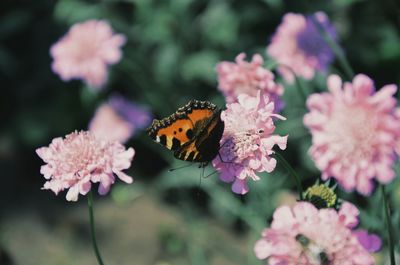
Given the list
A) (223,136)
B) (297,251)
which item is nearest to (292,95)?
(223,136)

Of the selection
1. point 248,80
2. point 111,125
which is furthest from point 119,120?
point 248,80

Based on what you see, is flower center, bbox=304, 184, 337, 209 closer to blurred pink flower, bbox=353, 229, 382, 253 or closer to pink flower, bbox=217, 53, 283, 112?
blurred pink flower, bbox=353, 229, 382, 253

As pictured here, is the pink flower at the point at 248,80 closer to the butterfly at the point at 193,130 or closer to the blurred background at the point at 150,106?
the butterfly at the point at 193,130

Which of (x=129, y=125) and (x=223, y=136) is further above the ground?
(x=129, y=125)

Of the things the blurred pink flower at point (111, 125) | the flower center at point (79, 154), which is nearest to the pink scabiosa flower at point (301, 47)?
the flower center at point (79, 154)

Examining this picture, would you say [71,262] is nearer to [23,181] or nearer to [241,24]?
[23,181]

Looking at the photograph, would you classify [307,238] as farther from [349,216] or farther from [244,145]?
[244,145]
